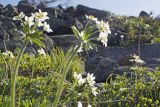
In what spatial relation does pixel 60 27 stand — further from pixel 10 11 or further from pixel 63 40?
pixel 10 11

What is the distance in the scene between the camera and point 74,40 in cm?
1197

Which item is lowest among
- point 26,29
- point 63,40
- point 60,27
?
point 63,40

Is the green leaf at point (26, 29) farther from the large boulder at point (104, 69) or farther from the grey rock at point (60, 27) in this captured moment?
the grey rock at point (60, 27)

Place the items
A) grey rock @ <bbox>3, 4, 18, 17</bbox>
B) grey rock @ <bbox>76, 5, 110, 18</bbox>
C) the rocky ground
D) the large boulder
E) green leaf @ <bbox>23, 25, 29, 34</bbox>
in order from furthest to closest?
grey rock @ <bbox>76, 5, 110, 18</bbox> < grey rock @ <bbox>3, 4, 18, 17</bbox> < the rocky ground < the large boulder < green leaf @ <bbox>23, 25, 29, 34</bbox>

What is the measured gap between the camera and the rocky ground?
8.03m

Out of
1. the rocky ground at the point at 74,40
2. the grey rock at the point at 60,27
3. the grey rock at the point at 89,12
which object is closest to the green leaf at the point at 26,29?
the rocky ground at the point at 74,40

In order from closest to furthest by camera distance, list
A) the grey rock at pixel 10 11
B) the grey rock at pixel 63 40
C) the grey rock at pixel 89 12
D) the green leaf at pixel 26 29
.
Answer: the green leaf at pixel 26 29
the grey rock at pixel 63 40
the grey rock at pixel 10 11
the grey rock at pixel 89 12

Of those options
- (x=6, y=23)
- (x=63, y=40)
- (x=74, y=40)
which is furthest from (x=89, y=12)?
(x=74, y=40)

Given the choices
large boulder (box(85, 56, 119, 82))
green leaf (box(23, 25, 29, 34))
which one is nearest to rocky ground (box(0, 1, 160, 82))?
large boulder (box(85, 56, 119, 82))

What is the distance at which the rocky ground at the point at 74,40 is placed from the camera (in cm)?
803

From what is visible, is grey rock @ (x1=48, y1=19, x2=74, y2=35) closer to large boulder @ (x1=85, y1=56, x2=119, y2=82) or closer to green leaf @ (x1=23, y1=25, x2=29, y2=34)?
large boulder @ (x1=85, y1=56, x2=119, y2=82)

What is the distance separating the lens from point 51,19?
46.5 feet

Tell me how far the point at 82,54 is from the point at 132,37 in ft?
8.25

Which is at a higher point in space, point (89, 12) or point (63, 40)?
point (89, 12)
